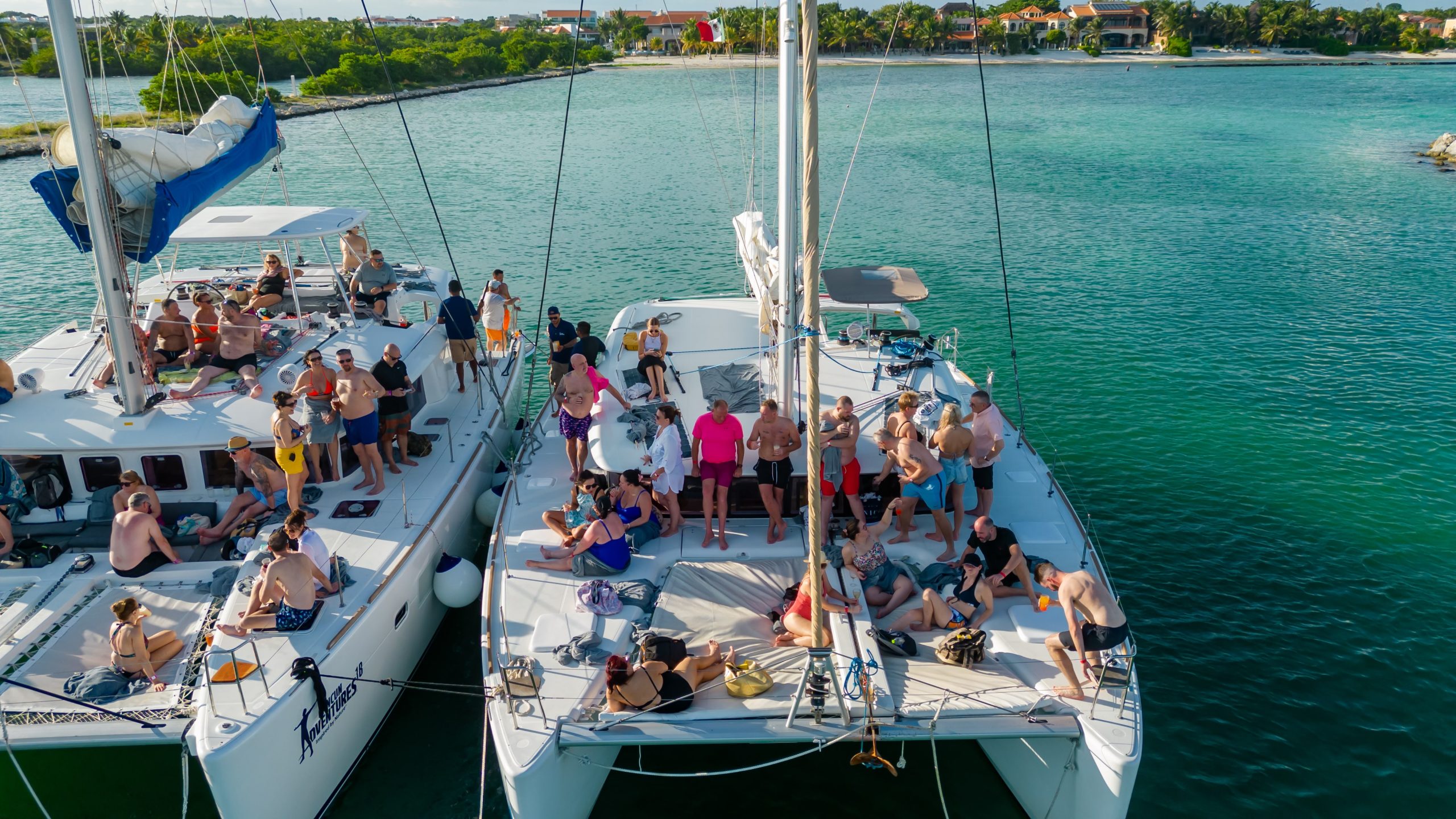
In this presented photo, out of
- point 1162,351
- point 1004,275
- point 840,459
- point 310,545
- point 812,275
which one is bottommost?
point 1162,351

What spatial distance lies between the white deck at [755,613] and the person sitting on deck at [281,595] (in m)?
1.39

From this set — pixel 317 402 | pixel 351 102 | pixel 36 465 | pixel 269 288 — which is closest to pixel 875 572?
pixel 317 402

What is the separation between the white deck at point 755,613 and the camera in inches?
256

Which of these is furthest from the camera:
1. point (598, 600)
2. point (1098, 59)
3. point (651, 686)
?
point (1098, 59)

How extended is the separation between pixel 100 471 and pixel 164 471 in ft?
1.97

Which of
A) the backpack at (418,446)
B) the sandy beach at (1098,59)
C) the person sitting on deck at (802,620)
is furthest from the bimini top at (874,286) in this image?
the sandy beach at (1098,59)

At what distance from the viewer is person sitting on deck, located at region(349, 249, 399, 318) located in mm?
12281

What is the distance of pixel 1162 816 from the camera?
7.54m

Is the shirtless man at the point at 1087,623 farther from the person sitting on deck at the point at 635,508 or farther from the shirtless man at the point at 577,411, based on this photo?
the shirtless man at the point at 577,411

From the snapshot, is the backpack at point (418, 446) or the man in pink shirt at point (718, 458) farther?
the backpack at point (418, 446)

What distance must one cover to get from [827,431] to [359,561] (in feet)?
14.0

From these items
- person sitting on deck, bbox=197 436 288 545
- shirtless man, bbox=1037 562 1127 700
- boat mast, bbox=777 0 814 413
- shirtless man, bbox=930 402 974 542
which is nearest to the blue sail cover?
person sitting on deck, bbox=197 436 288 545

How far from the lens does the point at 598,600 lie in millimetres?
7754

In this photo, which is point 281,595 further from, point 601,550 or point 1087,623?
point 1087,623
